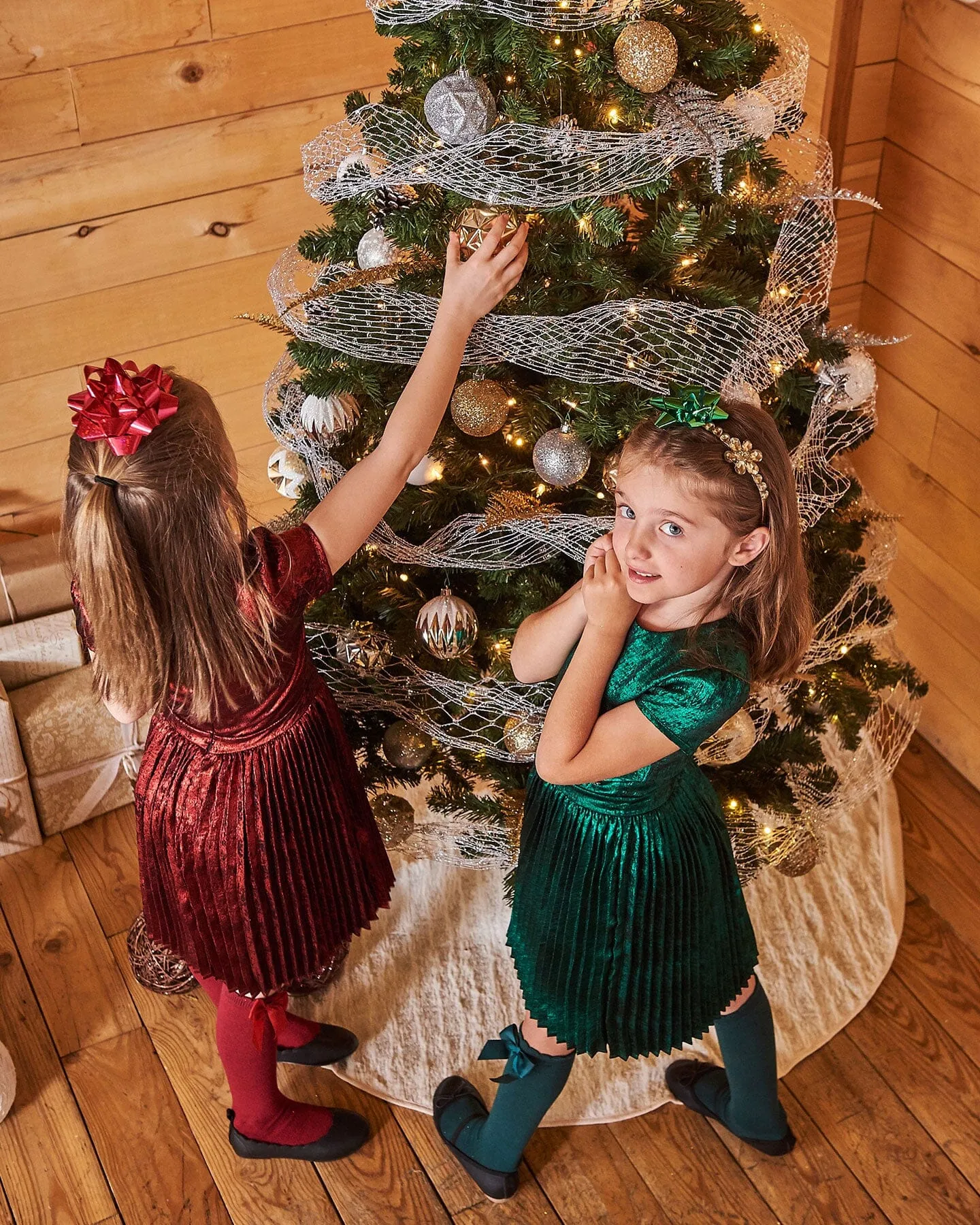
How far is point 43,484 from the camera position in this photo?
213 centimetres

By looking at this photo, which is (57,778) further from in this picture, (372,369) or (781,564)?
(781,564)

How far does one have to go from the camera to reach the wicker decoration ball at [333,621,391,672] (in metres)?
1.57

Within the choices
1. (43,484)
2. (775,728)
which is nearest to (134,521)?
(775,728)

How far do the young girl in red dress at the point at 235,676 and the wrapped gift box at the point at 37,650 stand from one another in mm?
764

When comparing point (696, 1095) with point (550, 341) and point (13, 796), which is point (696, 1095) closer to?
point (550, 341)

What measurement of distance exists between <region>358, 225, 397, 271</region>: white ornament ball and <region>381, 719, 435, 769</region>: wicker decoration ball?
62 centimetres

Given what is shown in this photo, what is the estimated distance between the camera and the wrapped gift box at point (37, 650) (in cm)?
209

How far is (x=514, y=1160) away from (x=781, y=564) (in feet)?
2.97

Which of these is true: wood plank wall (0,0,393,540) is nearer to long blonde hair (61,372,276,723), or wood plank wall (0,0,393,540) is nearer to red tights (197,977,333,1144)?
long blonde hair (61,372,276,723)

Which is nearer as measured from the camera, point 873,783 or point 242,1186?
point 242,1186

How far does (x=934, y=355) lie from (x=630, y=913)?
1.12 metres

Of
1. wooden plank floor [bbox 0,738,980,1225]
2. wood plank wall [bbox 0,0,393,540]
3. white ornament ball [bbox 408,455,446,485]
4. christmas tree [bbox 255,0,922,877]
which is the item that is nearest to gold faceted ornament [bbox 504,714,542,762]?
christmas tree [bbox 255,0,922,877]

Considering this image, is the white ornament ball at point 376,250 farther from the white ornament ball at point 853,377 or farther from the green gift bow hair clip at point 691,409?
the white ornament ball at point 853,377

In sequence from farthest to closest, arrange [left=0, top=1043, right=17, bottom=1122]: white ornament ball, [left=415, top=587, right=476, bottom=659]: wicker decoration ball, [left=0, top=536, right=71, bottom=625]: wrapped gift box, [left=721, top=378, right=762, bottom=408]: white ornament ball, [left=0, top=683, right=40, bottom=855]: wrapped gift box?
1. [left=0, top=536, right=71, bottom=625]: wrapped gift box
2. [left=0, top=683, right=40, bottom=855]: wrapped gift box
3. [left=0, top=1043, right=17, bottom=1122]: white ornament ball
4. [left=415, top=587, right=476, bottom=659]: wicker decoration ball
5. [left=721, top=378, right=762, bottom=408]: white ornament ball
